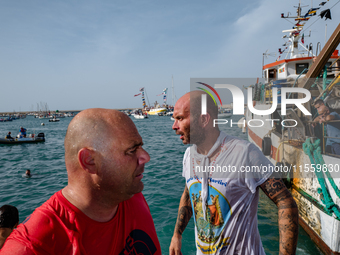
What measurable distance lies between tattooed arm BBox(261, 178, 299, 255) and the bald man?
4.31 ft

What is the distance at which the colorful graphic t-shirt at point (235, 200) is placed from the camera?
75.4 inches

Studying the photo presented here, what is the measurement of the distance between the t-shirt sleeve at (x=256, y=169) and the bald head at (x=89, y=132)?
1.31m

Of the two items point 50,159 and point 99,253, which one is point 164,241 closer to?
point 99,253

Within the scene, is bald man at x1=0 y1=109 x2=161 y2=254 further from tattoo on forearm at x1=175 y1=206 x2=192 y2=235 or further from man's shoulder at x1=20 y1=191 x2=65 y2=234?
tattoo on forearm at x1=175 y1=206 x2=192 y2=235

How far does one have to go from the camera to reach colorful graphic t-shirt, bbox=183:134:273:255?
1916 mm

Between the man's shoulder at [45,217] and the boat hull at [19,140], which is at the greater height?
the man's shoulder at [45,217]

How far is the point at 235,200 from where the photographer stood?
6.48 feet

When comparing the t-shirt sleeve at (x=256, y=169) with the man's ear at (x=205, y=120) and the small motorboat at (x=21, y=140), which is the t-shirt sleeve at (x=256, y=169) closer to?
the man's ear at (x=205, y=120)

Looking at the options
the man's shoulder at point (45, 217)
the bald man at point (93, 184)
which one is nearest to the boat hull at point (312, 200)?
the bald man at point (93, 184)

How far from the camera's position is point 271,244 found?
18.6ft

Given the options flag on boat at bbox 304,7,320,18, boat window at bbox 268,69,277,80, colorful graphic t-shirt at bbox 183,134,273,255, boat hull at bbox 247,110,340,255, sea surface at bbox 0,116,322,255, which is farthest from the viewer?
boat window at bbox 268,69,277,80

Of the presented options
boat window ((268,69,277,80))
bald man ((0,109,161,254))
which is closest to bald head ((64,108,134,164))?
bald man ((0,109,161,254))

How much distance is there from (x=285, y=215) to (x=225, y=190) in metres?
0.53

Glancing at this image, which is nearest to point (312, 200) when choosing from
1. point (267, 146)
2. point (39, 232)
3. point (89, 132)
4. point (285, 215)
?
point (267, 146)
